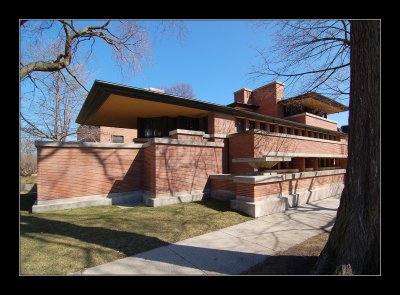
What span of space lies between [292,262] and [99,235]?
178 inches

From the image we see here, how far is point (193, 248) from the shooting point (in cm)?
479

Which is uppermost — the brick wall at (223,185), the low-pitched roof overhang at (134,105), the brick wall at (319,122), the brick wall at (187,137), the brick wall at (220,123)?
the brick wall at (319,122)

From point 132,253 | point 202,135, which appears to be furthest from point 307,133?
point 132,253

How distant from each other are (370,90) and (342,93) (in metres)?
4.68

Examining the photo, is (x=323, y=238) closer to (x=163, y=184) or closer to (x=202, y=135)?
(x=163, y=184)

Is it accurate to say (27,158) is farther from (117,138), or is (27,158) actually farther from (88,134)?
(117,138)

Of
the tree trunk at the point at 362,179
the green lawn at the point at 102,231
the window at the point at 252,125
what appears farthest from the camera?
the window at the point at 252,125

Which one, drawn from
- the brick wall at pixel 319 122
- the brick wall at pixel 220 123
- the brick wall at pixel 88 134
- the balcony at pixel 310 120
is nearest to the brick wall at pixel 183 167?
the brick wall at pixel 220 123

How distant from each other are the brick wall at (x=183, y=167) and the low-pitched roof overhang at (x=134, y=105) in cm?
256

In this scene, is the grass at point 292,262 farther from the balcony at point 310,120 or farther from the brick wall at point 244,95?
the brick wall at point 244,95

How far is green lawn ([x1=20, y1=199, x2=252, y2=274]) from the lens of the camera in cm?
411

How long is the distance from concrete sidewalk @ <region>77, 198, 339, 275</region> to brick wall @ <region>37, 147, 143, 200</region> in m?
5.96

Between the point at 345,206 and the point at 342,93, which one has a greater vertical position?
the point at 342,93

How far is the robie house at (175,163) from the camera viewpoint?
8477mm
